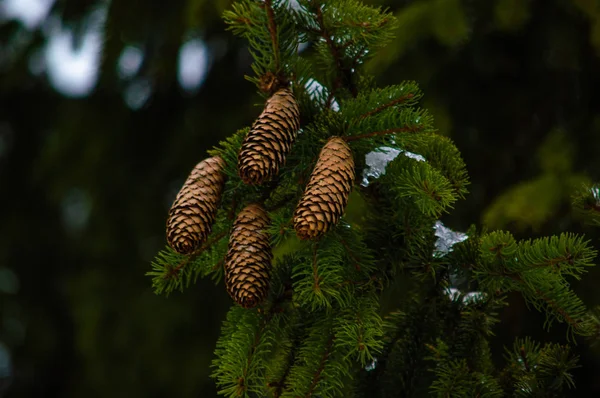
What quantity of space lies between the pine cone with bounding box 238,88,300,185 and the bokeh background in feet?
2.39

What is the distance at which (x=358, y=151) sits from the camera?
3.84ft

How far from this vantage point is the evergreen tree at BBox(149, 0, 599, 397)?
105 centimetres

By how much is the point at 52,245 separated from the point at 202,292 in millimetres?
1583

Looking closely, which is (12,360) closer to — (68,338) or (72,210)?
(68,338)

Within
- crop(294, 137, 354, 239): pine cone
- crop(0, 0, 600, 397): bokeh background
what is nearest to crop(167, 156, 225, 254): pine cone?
crop(294, 137, 354, 239): pine cone

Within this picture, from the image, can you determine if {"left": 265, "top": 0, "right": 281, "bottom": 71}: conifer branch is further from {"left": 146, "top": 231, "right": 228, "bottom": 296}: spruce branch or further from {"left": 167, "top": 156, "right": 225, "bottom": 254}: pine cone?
{"left": 146, "top": 231, "right": 228, "bottom": 296}: spruce branch

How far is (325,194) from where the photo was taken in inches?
39.6

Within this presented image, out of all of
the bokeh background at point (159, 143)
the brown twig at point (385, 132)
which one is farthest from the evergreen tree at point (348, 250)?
the bokeh background at point (159, 143)

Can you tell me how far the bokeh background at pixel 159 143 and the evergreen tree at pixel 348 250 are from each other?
51 cm

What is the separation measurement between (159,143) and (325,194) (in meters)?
2.26

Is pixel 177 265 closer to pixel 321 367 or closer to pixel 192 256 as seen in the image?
pixel 192 256

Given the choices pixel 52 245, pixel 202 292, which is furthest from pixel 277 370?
pixel 52 245

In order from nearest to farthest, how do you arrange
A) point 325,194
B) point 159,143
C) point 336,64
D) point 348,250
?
1. point 325,194
2. point 348,250
3. point 336,64
4. point 159,143

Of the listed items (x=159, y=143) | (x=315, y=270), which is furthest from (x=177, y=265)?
(x=159, y=143)
